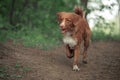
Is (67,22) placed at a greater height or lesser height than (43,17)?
greater

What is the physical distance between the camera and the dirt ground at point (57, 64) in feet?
24.7

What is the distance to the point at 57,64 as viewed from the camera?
863 cm

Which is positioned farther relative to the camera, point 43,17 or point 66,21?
point 43,17

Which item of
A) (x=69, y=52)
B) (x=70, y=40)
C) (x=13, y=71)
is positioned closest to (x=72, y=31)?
(x=70, y=40)

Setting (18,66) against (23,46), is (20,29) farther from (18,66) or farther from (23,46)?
(18,66)

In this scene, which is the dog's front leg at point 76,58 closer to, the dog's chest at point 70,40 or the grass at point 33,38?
the dog's chest at point 70,40

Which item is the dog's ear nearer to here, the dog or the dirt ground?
the dog

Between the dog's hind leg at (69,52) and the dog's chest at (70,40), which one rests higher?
the dog's chest at (70,40)

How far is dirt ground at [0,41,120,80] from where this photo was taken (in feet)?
24.7

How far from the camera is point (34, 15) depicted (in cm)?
1573

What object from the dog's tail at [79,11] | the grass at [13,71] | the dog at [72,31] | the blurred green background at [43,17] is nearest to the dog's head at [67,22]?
the dog at [72,31]

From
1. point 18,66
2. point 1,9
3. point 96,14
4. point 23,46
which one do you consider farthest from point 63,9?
point 18,66

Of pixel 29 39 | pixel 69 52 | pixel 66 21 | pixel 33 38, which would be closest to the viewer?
pixel 66 21

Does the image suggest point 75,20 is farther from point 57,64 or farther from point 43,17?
point 43,17
